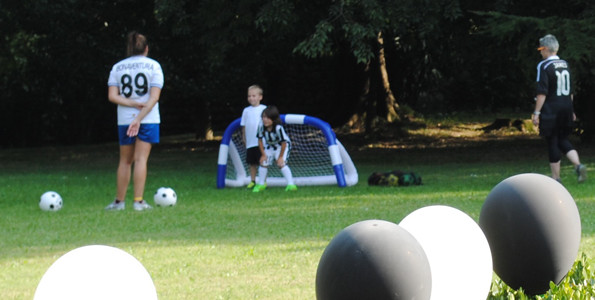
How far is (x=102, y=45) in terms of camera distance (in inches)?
862

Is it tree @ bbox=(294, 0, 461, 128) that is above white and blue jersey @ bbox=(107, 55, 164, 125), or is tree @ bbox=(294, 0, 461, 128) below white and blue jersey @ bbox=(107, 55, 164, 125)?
above

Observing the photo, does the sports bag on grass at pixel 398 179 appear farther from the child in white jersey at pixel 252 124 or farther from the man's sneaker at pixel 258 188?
the child in white jersey at pixel 252 124

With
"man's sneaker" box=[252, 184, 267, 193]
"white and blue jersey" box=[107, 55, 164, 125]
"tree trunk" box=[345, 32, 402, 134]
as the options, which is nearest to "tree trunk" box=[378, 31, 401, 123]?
"tree trunk" box=[345, 32, 402, 134]

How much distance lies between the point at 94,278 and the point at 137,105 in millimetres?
7133

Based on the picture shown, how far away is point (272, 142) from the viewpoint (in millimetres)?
13820

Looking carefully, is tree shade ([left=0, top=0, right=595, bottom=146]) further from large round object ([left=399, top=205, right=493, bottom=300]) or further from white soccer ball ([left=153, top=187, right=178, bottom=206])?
large round object ([left=399, top=205, right=493, bottom=300])

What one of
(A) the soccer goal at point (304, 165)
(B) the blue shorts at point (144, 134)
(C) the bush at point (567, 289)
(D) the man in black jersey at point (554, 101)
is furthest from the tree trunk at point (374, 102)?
(C) the bush at point (567, 289)

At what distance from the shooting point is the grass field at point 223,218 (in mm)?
6281

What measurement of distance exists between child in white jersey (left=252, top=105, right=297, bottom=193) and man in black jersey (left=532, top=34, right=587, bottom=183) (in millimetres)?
3968

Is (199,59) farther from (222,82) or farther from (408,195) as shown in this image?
(408,195)

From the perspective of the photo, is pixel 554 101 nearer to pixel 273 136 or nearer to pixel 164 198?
pixel 273 136

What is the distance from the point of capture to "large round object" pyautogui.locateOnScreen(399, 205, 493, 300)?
4.64 meters

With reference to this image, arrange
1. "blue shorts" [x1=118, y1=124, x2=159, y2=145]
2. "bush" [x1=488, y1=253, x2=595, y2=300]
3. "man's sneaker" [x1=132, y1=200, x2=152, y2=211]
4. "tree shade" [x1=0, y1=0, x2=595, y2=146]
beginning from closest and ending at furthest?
"bush" [x1=488, y1=253, x2=595, y2=300] < "blue shorts" [x1=118, y1=124, x2=159, y2=145] < "man's sneaker" [x1=132, y1=200, x2=152, y2=211] < "tree shade" [x1=0, y1=0, x2=595, y2=146]

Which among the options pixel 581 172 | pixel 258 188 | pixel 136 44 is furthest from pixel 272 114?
pixel 581 172
